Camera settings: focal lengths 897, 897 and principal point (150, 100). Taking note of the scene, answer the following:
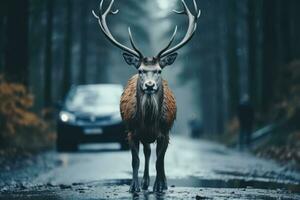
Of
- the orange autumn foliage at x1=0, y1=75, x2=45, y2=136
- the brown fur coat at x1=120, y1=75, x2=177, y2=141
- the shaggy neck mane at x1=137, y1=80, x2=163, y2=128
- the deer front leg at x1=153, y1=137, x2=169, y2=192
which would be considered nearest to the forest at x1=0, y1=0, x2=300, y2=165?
the orange autumn foliage at x1=0, y1=75, x2=45, y2=136

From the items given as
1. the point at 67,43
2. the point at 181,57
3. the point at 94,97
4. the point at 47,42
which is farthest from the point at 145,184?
the point at 181,57

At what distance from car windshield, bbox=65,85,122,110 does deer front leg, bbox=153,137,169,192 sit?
11936mm

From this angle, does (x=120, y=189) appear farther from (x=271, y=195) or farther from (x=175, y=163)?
(x=175, y=163)

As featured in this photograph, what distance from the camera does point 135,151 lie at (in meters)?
12.9

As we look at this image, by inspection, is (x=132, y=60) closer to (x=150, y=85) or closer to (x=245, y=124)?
(x=150, y=85)

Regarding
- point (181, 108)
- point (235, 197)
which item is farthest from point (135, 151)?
point (181, 108)

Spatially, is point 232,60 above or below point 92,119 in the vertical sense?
above

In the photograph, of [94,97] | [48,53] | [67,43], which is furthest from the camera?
[67,43]

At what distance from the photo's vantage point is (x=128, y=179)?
14.9 meters

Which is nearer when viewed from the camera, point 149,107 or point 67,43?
point 149,107

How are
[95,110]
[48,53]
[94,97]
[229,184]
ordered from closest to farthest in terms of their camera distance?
[229,184] → [95,110] → [94,97] → [48,53]

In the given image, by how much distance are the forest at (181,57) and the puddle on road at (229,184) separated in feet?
27.4

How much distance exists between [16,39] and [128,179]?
10693 mm

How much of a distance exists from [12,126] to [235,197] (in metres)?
13.9
